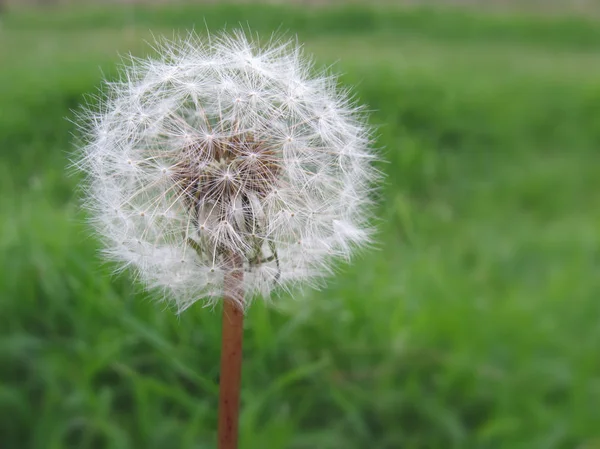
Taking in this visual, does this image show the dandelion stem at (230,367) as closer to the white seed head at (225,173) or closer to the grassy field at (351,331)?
the white seed head at (225,173)

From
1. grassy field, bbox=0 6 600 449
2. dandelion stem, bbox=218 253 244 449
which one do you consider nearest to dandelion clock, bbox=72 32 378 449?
dandelion stem, bbox=218 253 244 449

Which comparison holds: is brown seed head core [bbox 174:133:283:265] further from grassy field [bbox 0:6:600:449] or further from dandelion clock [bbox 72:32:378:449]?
grassy field [bbox 0:6:600:449]

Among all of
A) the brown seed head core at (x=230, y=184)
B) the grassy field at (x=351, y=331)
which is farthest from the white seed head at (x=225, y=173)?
the grassy field at (x=351, y=331)

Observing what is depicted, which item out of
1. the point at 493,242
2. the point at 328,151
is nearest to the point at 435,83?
the point at 493,242

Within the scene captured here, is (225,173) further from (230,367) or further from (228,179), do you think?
(230,367)

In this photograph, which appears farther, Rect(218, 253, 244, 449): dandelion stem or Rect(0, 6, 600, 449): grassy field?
Rect(0, 6, 600, 449): grassy field

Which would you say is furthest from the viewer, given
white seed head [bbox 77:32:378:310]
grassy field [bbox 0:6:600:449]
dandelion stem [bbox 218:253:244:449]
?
grassy field [bbox 0:6:600:449]

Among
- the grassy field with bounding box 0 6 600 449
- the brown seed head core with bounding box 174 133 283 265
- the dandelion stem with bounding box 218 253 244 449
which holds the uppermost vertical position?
the grassy field with bounding box 0 6 600 449

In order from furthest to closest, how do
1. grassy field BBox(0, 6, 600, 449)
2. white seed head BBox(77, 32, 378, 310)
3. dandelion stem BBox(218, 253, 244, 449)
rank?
grassy field BBox(0, 6, 600, 449) → white seed head BBox(77, 32, 378, 310) → dandelion stem BBox(218, 253, 244, 449)
